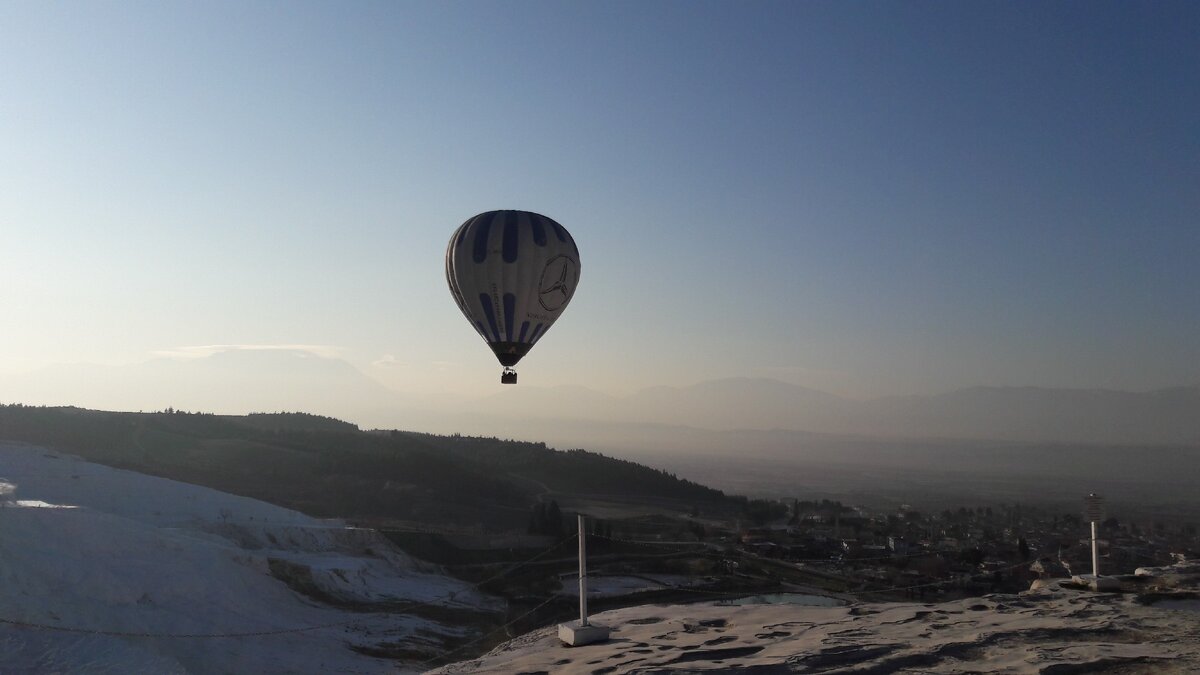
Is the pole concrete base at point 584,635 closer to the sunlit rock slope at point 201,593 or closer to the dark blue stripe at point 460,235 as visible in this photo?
the sunlit rock slope at point 201,593

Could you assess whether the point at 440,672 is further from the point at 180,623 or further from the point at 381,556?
the point at 381,556

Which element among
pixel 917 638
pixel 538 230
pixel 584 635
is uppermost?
pixel 538 230

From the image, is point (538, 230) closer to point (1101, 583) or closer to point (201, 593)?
point (201, 593)

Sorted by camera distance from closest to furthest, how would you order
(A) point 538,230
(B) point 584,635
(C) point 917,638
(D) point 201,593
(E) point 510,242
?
(C) point 917,638 → (B) point 584,635 → (E) point 510,242 → (A) point 538,230 → (D) point 201,593

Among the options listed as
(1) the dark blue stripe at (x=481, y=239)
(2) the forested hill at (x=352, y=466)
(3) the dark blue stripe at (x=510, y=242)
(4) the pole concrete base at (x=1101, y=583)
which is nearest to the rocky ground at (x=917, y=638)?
(4) the pole concrete base at (x=1101, y=583)

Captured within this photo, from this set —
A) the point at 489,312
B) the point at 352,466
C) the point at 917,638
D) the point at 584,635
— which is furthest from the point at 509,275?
the point at 352,466

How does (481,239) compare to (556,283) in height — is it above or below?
above

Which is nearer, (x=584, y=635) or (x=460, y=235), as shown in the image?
(x=584, y=635)
